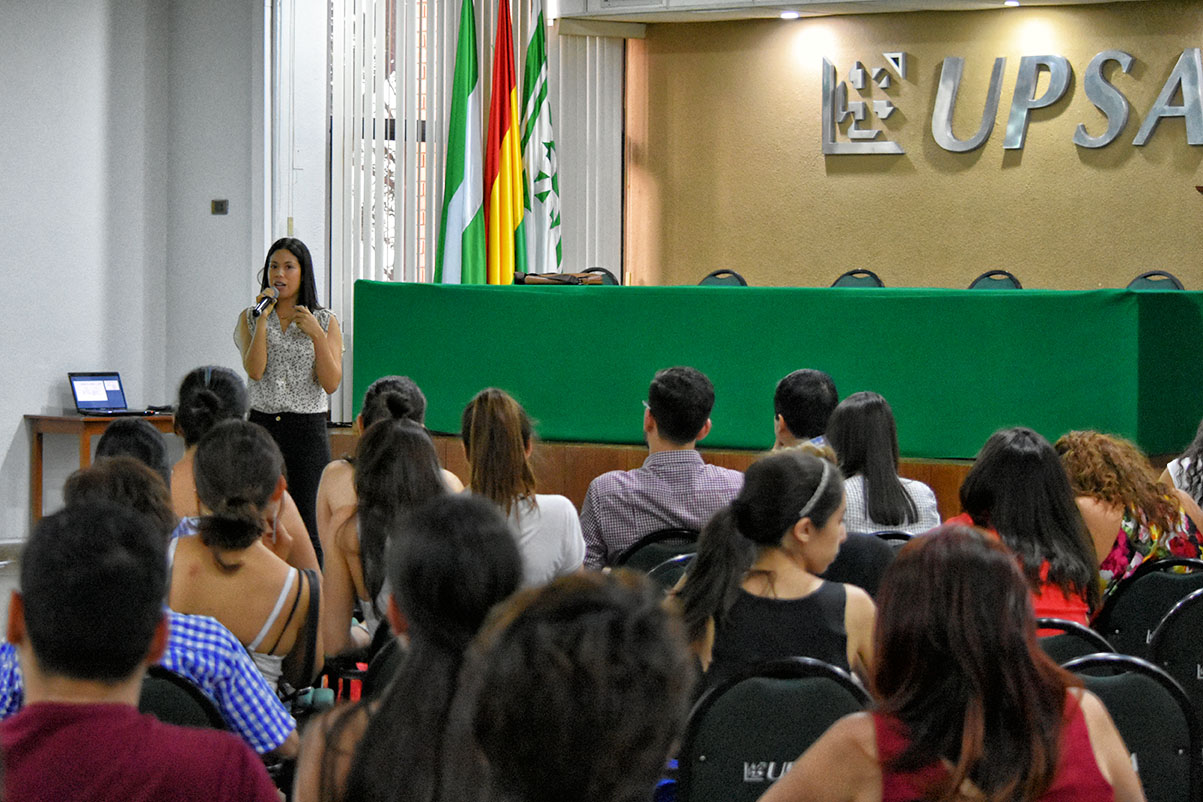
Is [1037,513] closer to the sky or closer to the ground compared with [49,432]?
closer to the sky

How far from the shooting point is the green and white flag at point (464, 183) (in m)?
8.42

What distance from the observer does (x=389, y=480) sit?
3.12 metres

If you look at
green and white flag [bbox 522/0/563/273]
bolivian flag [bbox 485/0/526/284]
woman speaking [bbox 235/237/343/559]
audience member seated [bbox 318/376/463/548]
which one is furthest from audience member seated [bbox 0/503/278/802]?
green and white flag [bbox 522/0/563/273]

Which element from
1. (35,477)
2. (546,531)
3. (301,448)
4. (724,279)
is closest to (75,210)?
(35,477)

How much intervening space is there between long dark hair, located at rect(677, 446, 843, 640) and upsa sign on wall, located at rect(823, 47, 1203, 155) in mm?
6612

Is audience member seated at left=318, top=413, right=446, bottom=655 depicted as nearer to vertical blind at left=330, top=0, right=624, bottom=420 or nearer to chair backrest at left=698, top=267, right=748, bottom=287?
chair backrest at left=698, top=267, right=748, bottom=287

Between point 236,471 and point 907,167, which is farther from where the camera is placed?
point 907,167

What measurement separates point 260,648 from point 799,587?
1130mm

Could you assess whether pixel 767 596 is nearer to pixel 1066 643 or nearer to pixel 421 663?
pixel 1066 643

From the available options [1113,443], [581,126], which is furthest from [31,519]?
[1113,443]

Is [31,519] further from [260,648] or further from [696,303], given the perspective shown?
[260,648]

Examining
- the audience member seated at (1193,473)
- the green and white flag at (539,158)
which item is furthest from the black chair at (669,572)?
the green and white flag at (539,158)

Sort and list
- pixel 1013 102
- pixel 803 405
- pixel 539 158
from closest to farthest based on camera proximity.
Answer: pixel 803 405 → pixel 1013 102 → pixel 539 158

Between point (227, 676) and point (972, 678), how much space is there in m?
1.26
